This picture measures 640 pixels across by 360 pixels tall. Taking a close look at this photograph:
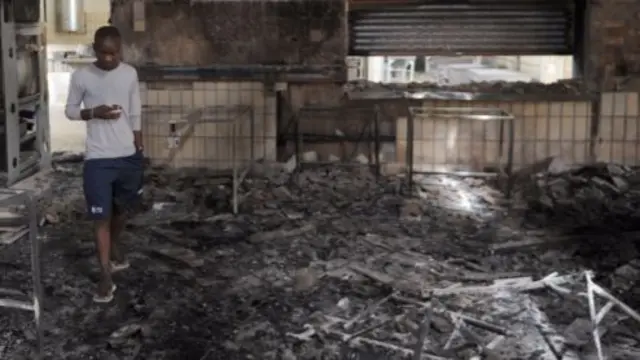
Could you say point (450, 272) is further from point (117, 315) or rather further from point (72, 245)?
point (72, 245)

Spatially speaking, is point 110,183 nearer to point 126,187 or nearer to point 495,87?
point 126,187

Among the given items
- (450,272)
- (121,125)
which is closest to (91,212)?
(121,125)

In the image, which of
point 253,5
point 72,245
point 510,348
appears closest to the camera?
point 510,348

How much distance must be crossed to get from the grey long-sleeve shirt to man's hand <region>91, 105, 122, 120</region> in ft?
0.30

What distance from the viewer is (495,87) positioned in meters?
8.23

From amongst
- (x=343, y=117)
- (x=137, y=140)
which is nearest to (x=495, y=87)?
(x=343, y=117)

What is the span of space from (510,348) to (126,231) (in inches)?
129

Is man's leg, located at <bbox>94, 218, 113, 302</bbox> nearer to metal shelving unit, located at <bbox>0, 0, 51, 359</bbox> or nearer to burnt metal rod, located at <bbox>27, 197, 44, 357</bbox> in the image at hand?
burnt metal rod, located at <bbox>27, 197, 44, 357</bbox>

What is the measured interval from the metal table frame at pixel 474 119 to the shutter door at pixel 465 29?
686mm

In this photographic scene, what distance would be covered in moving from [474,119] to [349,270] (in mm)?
2920

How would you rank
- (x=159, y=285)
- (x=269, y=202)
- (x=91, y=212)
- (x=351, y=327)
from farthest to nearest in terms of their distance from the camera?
(x=269, y=202), (x=159, y=285), (x=91, y=212), (x=351, y=327)

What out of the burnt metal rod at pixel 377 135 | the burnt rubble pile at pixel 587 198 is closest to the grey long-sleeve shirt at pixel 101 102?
the burnt rubble pile at pixel 587 198

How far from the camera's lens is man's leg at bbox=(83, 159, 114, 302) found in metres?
4.87

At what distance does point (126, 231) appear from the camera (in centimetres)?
638
